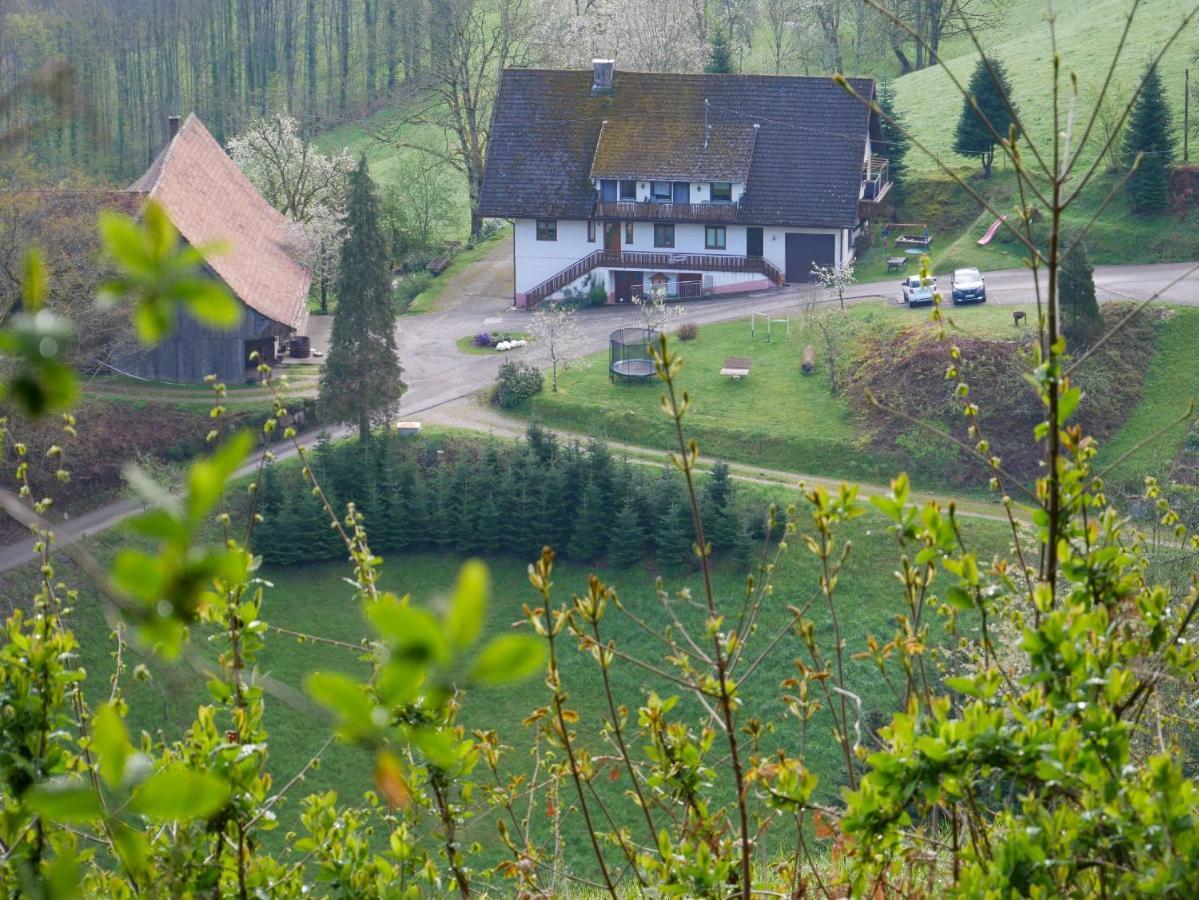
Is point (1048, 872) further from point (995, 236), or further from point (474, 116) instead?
point (474, 116)

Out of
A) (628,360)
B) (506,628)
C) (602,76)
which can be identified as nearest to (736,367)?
(628,360)

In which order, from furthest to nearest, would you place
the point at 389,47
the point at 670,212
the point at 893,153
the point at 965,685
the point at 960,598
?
the point at 389,47
the point at 893,153
the point at 670,212
the point at 960,598
the point at 965,685

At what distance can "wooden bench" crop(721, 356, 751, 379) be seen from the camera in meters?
37.6

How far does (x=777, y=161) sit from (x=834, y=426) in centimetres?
1508

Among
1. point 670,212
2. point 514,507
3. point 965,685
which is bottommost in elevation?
point 514,507

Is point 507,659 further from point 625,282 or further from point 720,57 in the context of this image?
point 720,57

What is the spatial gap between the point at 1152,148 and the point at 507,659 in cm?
4617

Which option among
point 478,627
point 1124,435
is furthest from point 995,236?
point 478,627

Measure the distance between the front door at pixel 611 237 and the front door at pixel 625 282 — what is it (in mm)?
855

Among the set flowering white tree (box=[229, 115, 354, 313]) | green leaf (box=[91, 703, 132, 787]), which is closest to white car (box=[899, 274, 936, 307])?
flowering white tree (box=[229, 115, 354, 313])

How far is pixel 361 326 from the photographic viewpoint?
111 feet

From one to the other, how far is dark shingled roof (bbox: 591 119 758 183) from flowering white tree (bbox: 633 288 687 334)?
4.15 m

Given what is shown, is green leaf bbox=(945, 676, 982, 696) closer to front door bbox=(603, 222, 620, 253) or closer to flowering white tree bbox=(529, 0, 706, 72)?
front door bbox=(603, 222, 620, 253)

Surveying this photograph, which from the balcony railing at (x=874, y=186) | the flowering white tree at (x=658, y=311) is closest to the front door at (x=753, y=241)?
the flowering white tree at (x=658, y=311)
